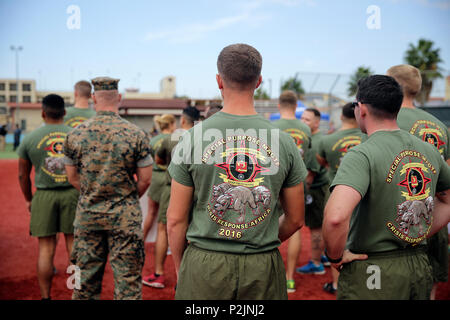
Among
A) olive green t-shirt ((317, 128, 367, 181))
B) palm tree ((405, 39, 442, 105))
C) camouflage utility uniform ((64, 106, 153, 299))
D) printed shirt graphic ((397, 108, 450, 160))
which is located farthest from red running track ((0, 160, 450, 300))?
palm tree ((405, 39, 442, 105))

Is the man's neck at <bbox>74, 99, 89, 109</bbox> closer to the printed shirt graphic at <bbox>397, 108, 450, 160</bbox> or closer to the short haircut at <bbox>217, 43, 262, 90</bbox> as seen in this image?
the short haircut at <bbox>217, 43, 262, 90</bbox>

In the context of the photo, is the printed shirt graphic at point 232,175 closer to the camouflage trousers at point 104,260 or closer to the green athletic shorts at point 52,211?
the camouflage trousers at point 104,260

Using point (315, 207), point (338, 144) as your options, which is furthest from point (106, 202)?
point (315, 207)

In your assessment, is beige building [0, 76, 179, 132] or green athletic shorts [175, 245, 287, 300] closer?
green athletic shorts [175, 245, 287, 300]

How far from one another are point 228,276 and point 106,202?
1751 millimetres

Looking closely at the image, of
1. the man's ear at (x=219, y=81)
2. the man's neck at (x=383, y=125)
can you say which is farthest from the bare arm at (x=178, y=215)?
the man's neck at (x=383, y=125)

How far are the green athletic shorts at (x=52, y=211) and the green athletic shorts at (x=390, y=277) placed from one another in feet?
11.2

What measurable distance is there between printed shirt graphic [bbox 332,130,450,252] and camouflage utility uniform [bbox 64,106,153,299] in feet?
6.70

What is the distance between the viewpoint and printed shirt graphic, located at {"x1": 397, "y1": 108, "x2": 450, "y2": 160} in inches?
128

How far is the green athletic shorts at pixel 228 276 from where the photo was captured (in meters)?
2.14

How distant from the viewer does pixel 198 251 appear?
2223 mm

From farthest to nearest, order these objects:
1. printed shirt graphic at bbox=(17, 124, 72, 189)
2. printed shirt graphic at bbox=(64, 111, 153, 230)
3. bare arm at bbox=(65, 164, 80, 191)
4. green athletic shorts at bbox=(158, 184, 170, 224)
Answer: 1. green athletic shorts at bbox=(158, 184, 170, 224)
2. printed shirt graphic at bbox=(17, 124, 72, 189)
3. bare arm at bbox=(65, 164, 80, 191)
4. printed shirt graphic at bbox=(64, 111, 153, 230)

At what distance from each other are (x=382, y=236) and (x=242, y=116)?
1153 mm

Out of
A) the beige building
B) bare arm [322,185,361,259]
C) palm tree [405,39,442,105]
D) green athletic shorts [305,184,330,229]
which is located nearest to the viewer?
bare arm [322,185,361,259]
